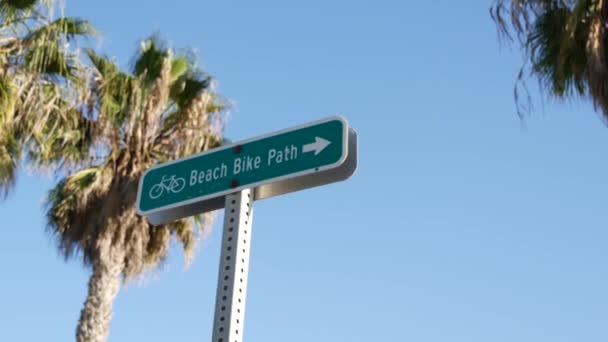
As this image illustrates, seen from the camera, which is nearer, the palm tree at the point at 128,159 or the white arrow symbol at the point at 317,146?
the white arrow symbol at the point at 317,146

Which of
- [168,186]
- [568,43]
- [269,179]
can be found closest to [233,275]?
[269,179]

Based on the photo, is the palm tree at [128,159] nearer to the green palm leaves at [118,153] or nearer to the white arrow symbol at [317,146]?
the green palm leaves at [118,153]

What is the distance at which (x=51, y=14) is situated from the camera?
9.58 m

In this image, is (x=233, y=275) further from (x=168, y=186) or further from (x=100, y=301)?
(x=100, y=301)

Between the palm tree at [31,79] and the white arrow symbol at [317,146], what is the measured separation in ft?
23.6

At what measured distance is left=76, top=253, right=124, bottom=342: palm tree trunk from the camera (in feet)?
39.0

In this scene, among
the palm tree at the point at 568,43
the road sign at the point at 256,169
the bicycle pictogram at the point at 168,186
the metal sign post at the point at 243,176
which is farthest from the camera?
the palm tree at the point at 568,43

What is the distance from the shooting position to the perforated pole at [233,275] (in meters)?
2.39

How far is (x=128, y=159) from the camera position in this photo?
13.1 metres

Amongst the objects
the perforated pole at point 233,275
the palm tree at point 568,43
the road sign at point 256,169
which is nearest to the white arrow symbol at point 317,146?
the road sign at point 256,169

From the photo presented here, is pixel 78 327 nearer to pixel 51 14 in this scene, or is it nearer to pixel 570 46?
pixel 51 14

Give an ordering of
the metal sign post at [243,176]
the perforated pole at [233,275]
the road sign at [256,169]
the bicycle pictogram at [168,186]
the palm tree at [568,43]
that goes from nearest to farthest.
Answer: the perforated pole at [233,275], the metal sign post at [243,176], the road sign at [256,169], the bicycle pictogram at [168,186], the palm tree at [568,43]

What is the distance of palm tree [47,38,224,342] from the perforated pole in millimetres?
10082

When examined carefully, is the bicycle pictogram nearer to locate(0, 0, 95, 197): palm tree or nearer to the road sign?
the road sign
